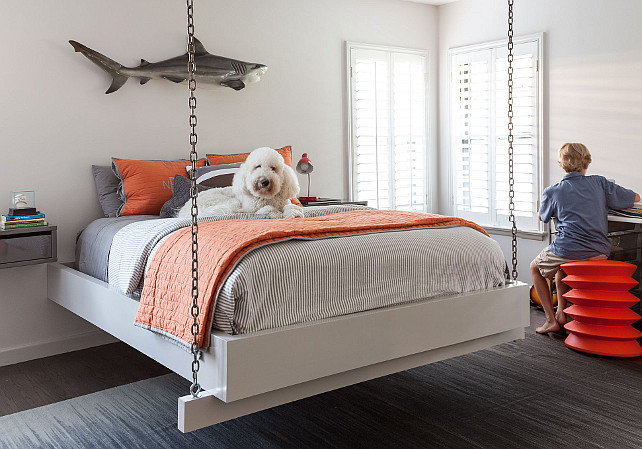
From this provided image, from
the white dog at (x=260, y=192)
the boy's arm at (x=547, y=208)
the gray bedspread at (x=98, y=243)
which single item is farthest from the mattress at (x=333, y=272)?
the boy's arm at (x=547, y=208)

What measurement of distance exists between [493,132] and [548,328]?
1.88 meters

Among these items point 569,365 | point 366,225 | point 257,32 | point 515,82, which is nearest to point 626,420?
point 569,365

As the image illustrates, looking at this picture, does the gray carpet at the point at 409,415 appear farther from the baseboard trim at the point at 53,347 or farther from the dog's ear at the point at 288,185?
the dog's ear at the point at 288,185

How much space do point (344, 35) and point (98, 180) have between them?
235 cm

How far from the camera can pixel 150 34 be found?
4.20 meters

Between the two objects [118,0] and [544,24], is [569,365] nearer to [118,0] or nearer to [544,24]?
[544,24]

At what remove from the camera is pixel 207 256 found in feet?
8.11

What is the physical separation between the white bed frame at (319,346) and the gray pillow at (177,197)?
63cm

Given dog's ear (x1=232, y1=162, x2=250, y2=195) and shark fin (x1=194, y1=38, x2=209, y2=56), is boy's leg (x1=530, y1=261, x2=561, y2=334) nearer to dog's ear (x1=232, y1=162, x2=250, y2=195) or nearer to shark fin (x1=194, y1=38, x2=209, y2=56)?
Answer: dog's ear (x1=232, y1=162, x2=250, y2=195)

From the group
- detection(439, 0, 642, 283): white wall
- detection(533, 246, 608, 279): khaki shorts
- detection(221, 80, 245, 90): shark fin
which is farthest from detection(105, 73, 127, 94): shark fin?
detection(439, 0, 642, 283): white wall

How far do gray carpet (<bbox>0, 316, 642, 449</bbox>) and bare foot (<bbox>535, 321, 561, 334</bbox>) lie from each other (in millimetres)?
546

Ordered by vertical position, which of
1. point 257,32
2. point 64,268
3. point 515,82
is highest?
point 257,32

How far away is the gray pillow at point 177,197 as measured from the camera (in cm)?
370

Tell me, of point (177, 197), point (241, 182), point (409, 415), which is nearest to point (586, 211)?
point (409, 415)
